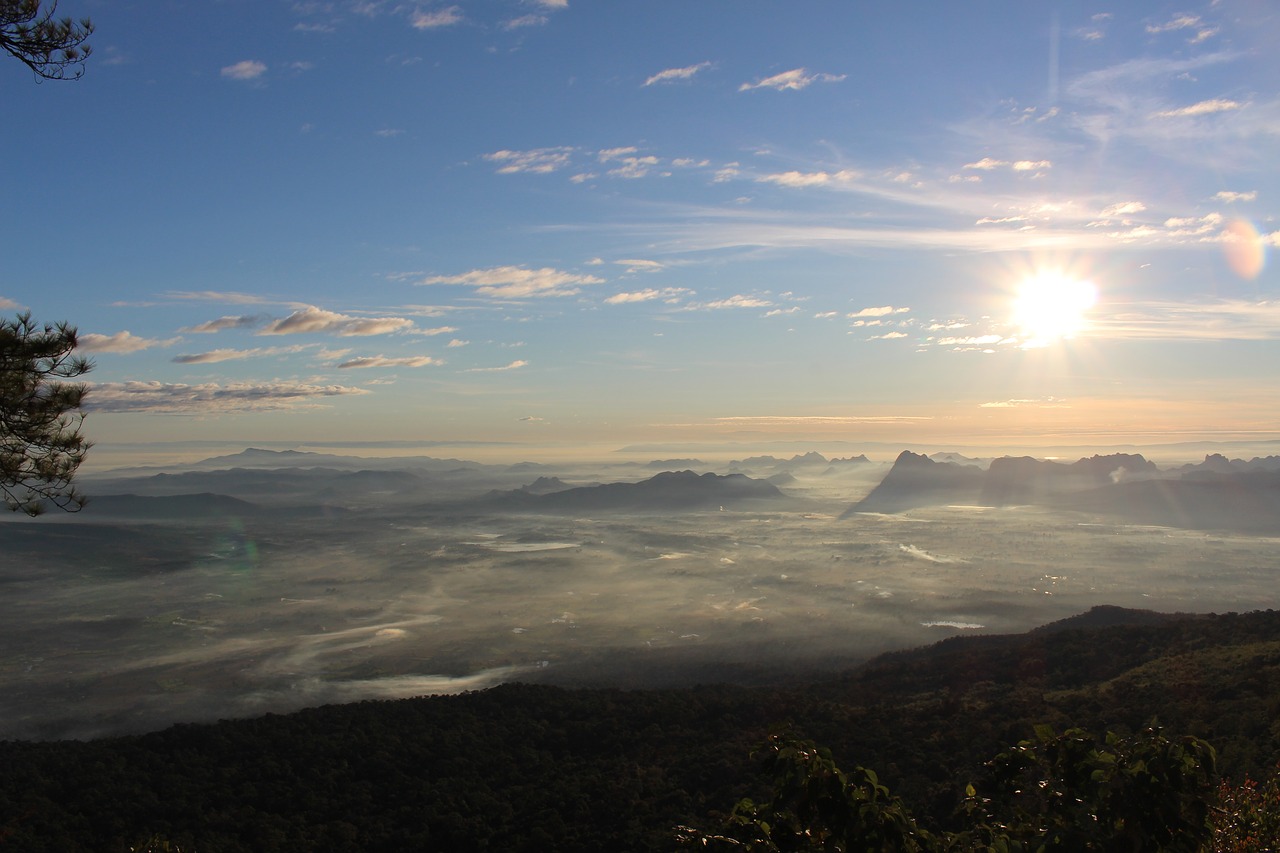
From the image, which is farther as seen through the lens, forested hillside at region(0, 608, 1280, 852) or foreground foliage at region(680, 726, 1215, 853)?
forested hillside at region(0, 608, 1280, 852)

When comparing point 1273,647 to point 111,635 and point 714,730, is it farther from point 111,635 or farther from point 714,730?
point 111,635

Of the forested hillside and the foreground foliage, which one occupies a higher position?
the foreground foliage

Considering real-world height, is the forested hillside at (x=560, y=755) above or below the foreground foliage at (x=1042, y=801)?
below

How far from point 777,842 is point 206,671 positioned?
6711 cm

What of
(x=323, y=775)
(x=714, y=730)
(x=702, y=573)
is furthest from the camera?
(x=702, y=573)

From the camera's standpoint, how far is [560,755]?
32.0 m

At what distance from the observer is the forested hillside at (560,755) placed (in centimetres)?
2461

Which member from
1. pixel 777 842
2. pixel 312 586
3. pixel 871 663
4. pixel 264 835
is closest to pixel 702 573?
pixel 312 586

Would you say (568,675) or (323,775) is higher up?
(323,775)

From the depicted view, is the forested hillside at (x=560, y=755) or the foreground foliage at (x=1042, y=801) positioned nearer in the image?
the foreground foliage at (x=1042, y=801)

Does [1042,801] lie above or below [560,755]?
above

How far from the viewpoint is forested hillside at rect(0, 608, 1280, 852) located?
2461cm

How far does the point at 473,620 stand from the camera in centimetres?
8219

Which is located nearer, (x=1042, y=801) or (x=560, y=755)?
(x=1042, y=801)
